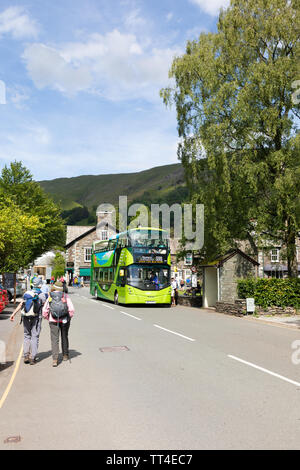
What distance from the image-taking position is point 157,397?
6.43 meters

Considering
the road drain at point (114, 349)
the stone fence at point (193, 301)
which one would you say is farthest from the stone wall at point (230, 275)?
the road drain at point (114, 349)

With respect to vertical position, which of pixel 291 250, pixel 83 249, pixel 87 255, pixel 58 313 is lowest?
pixel 58 313

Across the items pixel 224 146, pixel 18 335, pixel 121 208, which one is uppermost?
pixel 121 208

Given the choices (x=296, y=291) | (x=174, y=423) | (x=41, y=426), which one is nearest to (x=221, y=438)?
(x=174, y=423)

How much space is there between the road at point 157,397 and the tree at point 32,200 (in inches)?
1231

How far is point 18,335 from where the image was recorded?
1449 cm

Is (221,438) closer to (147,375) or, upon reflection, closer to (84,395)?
(84,395)

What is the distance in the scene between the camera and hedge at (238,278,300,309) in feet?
68.9

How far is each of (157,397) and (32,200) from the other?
126 ft

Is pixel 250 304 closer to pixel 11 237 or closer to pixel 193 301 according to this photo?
pixel 193 301

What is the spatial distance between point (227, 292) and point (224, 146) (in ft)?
26.5
